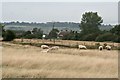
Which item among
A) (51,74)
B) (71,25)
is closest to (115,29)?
(51,74)

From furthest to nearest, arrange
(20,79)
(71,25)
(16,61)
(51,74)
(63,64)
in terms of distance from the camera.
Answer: (71,25) → (16,61) → (63,64) → (51,74) → (20,79)

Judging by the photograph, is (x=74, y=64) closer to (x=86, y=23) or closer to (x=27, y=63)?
(x=27, y=63)

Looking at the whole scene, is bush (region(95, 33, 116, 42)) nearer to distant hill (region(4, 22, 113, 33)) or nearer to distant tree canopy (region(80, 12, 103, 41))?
distant tree canopy (region(80, 12, 103, 41))

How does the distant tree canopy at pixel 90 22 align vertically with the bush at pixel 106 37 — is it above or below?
Answer: above

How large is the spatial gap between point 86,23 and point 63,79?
323 feet

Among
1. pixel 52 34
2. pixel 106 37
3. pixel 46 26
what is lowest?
pixel 106 37

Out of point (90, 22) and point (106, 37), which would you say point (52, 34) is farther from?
point (106, 37)

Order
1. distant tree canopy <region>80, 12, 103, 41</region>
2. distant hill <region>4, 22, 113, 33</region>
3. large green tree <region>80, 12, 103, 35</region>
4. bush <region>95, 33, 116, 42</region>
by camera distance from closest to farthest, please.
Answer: bush <region>95, 33, 116, 42</region>
distant tree canopy <region>80, 12, 103, 41</region>
large green tree <region>80, 12, 103, 35</region>
distant hill <region>4, 22, 113, 33</region>

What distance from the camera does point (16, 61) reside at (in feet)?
60.5

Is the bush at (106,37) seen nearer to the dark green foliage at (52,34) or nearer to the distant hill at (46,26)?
the dark green foliage at (52,34)

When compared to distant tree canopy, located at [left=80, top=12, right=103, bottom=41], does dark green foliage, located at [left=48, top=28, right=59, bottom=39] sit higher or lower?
lower

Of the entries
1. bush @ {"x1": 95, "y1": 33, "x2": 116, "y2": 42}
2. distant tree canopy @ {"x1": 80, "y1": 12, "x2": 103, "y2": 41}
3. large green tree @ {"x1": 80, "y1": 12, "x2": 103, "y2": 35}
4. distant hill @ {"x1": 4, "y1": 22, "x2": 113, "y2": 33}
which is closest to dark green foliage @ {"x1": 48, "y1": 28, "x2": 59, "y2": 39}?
distant tree canopy @ {"x1": 80, "y1": 12, "x2": 103, "y2": 41}

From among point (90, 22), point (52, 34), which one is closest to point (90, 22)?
point (90, 22)

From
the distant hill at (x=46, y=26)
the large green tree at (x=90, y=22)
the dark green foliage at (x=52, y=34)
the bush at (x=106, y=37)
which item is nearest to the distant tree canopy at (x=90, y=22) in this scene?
the large green tree at (x=90, y=22)
